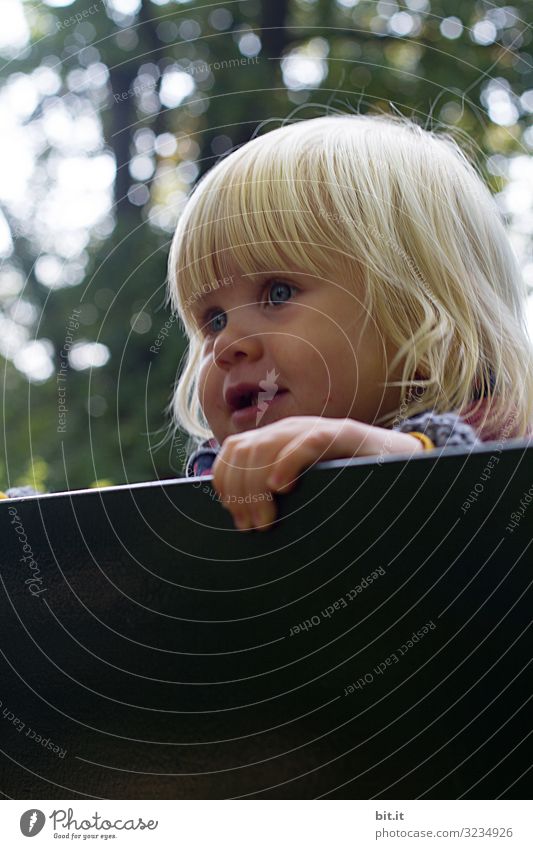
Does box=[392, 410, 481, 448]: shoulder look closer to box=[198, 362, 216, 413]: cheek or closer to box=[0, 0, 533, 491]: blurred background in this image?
box=[198, 362, 216, 413]: cheek

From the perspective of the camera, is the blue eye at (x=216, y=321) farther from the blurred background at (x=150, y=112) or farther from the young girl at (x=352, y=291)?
the blurred background at (x=150, y=112)

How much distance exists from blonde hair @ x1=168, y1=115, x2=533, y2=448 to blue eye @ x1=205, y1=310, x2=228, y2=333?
0.02m

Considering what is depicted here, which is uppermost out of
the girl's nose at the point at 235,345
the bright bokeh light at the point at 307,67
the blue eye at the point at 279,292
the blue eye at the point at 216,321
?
the bright bokeh light at the point at 307,67

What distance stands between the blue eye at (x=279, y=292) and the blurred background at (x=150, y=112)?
801 millimetres

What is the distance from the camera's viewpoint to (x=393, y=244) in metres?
0.66

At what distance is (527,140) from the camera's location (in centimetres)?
141

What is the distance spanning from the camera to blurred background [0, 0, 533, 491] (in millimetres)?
Result: 1502

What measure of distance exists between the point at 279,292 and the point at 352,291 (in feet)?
0.16

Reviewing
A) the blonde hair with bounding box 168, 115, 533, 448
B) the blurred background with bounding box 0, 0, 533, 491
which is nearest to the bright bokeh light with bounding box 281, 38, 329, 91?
the blurred background with bounding box 0, 0, 533, 491

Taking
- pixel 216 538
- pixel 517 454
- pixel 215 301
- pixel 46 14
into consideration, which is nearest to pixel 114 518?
pixel 216 538

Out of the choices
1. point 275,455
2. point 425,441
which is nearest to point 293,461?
point 275,455

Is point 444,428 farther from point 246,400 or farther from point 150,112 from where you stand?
point 150,112

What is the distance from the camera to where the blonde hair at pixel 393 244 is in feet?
2.08

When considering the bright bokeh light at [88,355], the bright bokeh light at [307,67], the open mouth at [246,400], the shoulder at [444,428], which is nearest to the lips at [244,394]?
the open mouth at [246,400]
